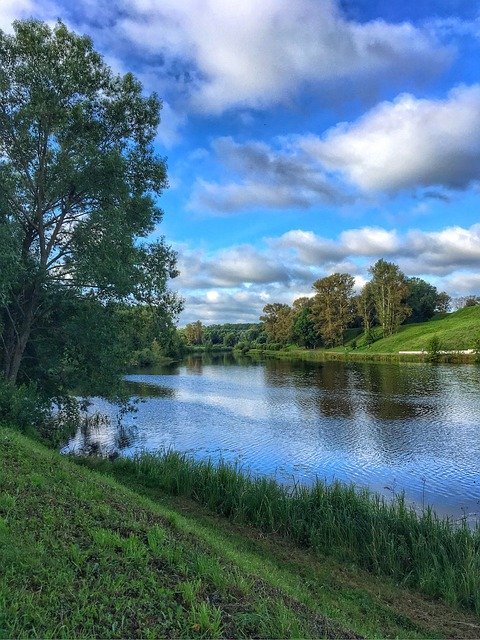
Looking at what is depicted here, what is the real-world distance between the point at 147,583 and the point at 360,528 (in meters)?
7.24

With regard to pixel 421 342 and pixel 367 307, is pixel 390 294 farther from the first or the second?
pixel 421 342

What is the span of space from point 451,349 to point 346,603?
3078 inches

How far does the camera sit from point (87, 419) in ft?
92.3

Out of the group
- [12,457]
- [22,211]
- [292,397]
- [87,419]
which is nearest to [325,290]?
[292,397]

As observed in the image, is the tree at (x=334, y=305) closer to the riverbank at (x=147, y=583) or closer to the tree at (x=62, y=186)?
the tree at (x=62, y=186)

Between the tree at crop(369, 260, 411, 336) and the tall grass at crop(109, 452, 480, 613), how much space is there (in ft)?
311

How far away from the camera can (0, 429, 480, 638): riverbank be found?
449 cm

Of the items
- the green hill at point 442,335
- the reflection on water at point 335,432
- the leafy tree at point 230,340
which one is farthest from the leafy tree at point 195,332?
the reflection on water at point 335,432

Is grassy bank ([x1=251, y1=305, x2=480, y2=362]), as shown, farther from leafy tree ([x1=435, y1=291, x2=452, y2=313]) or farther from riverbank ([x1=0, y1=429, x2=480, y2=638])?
riverbank ([x1=0, y1=429, x2=480, y2=638])

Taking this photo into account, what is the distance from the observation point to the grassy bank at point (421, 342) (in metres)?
76.5

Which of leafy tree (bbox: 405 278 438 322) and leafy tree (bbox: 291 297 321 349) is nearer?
leafy tree (bbox: 405 278 438 322)

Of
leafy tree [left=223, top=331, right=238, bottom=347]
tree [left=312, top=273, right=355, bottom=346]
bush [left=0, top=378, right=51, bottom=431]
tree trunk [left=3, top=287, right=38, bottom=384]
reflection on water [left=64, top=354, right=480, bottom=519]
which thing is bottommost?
reflection on water [left=64, top=354, right=480, bottom=519]

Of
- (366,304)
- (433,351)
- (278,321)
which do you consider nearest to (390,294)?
(366,304)

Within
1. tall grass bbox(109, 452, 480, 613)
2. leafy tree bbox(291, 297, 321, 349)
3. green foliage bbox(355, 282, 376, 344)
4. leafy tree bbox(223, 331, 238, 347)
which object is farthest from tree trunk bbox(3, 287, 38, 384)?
leafy tree bbox(223, 331, 238, 347)
